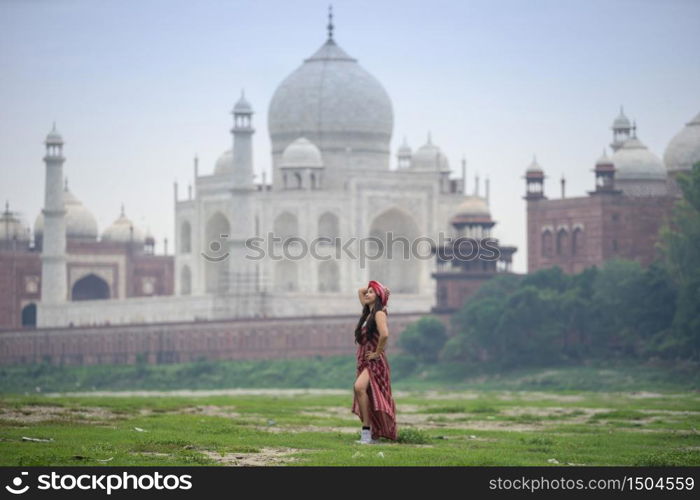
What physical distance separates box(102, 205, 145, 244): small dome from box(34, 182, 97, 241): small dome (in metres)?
1.17

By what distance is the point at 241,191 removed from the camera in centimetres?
8019

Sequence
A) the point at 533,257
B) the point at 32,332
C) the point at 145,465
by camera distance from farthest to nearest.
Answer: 1. the point at 32,332
2. the point at 533,257
3. the point at 145,465

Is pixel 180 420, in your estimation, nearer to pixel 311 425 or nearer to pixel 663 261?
pixel 311 425

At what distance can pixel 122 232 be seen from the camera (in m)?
105

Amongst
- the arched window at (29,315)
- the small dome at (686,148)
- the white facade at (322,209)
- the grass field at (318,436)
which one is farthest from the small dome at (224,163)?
the grass field at (318,436)

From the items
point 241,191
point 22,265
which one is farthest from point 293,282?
point 22,265

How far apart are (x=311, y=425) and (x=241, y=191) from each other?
52.8 metres

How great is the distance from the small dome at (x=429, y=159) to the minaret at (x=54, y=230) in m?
16.9

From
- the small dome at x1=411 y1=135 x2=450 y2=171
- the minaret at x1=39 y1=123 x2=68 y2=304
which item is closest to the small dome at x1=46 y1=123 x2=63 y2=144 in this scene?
the minaret at x1=39 y1=123 x2=68 y2=304

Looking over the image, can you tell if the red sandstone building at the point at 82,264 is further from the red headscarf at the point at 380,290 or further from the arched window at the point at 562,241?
the red headscarf at the point at 380,290
